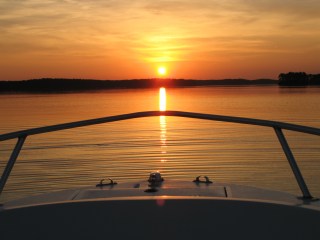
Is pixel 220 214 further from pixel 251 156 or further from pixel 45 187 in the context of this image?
pixel 251 156

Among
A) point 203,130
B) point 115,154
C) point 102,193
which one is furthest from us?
point 203,130

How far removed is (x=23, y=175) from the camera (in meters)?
10.3

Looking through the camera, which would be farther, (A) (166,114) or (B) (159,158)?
(B) (159,158)

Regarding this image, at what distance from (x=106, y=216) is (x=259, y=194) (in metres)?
1.15

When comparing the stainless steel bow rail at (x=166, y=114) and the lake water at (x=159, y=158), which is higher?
the stainless steel bow rail at (x=166, y=114)

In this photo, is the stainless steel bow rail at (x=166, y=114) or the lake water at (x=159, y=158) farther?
the lake water at (x=159, y=158)

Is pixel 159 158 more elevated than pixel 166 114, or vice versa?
pixel 166 114

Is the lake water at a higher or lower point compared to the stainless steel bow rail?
lower

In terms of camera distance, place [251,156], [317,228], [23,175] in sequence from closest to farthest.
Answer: [317,228] → [23,175] → [251,156]

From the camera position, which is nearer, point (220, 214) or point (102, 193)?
point (220, 214)

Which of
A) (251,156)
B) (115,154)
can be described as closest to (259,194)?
(251,156)

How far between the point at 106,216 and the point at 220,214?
0.55 m

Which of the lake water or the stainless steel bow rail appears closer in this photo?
the stainless steel bow rail

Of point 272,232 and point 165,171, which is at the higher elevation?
point 272,232
